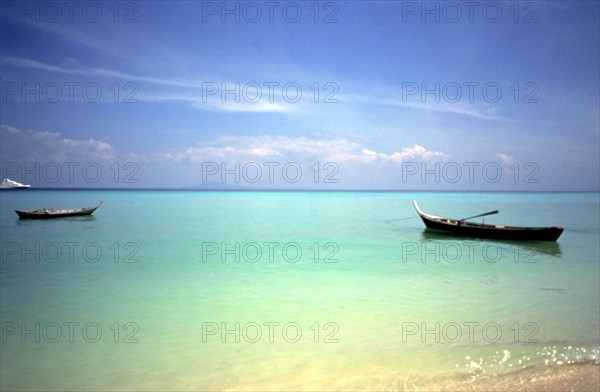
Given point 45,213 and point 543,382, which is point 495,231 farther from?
point 45,213

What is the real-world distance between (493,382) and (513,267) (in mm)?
10882

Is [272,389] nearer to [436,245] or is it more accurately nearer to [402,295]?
[402,295]

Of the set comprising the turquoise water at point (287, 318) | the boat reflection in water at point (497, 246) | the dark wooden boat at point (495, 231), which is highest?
Result: the dark wooden boat at point (495, 231)

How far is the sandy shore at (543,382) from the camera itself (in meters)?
4.80

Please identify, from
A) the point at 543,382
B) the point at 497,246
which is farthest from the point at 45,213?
the point at 543,382

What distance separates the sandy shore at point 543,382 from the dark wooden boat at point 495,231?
17401mm

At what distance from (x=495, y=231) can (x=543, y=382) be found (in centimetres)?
1851

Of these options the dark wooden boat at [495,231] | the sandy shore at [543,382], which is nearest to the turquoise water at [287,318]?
the sandy shore at [543,382]

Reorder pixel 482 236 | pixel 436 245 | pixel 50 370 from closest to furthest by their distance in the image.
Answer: pixel 50 370 → pixel 436 245 → pixel 482 236

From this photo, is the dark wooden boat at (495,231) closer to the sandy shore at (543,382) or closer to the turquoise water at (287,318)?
the turquoise water at (287,318)

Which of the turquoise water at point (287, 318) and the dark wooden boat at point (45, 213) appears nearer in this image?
the turquoise water at point (287, 318)

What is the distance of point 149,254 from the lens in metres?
17.8

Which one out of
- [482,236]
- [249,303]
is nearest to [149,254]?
[249,303]

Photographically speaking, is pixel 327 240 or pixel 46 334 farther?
pixel 327 240
